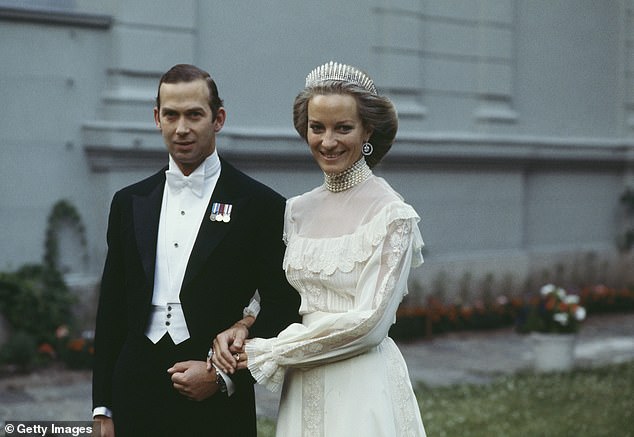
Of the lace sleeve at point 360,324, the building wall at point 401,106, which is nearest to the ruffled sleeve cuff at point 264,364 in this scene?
the lace sleeve at point 360,324

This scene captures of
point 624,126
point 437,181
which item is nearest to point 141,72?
point 437,181

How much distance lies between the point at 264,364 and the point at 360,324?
362 millimetres

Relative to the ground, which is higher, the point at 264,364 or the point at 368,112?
the point at 368,112

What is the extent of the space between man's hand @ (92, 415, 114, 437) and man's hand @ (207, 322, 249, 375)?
1.52 ft

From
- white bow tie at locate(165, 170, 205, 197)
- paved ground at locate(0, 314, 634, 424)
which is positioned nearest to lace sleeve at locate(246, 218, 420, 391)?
white bow tie at locate(165, 170, 205, 197)

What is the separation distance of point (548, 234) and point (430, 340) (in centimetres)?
311

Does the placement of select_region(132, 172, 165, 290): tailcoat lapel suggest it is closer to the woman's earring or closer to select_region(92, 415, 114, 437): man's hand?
select_region(92, 415, 114, 437): man's hand

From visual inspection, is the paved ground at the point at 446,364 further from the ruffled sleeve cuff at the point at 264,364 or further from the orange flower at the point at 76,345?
the ruffled sleeve cuff at the point at 264,364

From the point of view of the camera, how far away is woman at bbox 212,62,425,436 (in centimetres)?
329

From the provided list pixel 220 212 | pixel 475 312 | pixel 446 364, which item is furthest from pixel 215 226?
pixel 475 312

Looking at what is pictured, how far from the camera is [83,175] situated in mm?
8758

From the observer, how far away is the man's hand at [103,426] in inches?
141

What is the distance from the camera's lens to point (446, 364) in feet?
29.8

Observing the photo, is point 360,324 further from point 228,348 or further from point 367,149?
point 367,149
